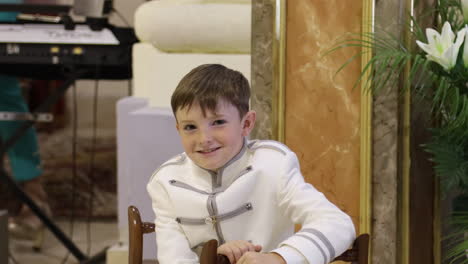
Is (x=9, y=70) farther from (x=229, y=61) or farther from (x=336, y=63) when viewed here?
(x=336, y=63)

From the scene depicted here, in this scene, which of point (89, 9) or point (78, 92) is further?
point (78, 92)

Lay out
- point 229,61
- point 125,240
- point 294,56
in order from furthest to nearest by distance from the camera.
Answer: point 125,240
point 229,61
point 294,56

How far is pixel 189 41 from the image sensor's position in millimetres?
2666

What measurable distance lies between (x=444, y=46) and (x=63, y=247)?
2447 millimetres

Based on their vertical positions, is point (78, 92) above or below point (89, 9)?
below

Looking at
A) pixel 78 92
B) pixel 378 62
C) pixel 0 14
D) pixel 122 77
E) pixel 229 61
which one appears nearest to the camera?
pixel 378 62

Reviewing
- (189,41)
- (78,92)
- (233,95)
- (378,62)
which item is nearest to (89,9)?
(189,41)

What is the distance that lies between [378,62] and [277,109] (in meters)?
0.30

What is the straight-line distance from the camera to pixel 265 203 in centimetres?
162

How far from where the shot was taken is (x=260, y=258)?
139 centimetres

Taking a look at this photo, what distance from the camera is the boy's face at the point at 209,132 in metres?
1.54

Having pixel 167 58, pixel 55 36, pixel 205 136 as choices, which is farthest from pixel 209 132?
pixel 55 36

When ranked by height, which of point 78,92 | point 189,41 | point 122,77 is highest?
point 189,41

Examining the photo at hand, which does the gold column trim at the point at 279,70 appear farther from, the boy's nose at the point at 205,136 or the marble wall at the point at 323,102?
the boy's nose at the point at 205,136
